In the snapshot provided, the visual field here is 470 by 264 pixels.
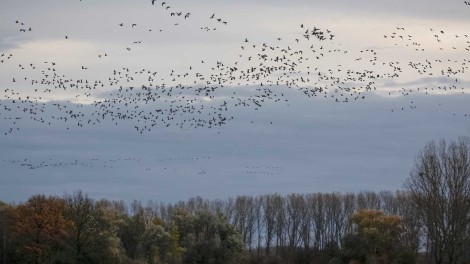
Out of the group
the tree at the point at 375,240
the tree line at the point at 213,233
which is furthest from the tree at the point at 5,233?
the tree at the point at 375,240

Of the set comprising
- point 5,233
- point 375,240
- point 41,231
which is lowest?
point 375,240

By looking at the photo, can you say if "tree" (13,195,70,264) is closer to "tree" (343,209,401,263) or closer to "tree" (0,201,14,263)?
"tree" (0,201,14,263)

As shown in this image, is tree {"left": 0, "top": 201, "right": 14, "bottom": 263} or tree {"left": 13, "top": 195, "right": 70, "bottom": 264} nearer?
tree {"left": 13, "top": 195, "right": 70, "bottom": 264}

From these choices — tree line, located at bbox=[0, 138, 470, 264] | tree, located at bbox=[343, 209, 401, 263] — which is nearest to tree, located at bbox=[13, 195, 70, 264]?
tree line, located at bbox=[0, 138, 470, 264]

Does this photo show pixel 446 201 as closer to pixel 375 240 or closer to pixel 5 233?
pixel 375 240

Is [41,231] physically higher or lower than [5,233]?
lower

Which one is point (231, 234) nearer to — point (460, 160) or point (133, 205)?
point (460, 160)

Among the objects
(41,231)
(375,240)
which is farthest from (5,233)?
(375,240)

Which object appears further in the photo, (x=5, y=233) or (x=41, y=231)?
(x=5, y=233)

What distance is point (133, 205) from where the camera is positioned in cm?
18050

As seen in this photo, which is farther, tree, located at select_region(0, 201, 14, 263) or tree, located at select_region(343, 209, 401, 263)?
tree, located at select_region(0, 201, 14, 263)

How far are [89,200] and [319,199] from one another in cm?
4875

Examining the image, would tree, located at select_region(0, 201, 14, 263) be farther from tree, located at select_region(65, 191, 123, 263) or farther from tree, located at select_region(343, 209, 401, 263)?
tree, located at select_region(343, 209, 401, 263)

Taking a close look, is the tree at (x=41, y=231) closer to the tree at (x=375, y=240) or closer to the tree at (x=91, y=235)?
the tree at (x=91, y=235)
